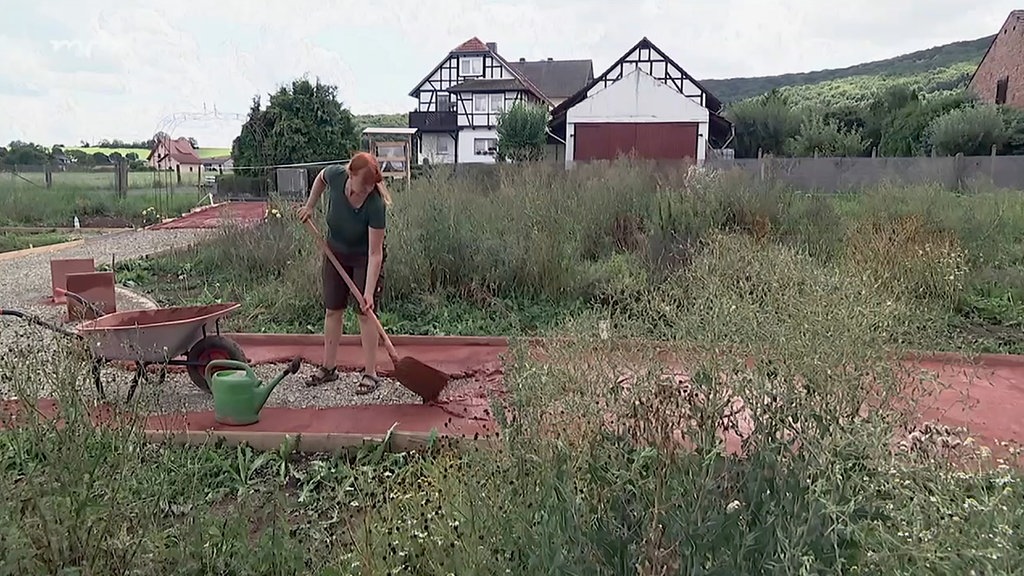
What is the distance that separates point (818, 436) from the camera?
192cm

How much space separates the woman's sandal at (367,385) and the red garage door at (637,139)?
25485 millimetres

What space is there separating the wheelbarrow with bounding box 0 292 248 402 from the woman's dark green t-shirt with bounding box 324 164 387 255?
0.80m

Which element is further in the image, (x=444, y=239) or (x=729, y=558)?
(x=444, y=239)

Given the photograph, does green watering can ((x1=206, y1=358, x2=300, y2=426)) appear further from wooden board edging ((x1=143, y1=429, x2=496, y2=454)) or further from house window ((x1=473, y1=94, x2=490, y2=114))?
house window ((x1=473, y1=94, x2=490, y2=114))

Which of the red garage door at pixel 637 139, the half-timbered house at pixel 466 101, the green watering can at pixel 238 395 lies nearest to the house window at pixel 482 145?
the half-timbered house at pixel 466 101

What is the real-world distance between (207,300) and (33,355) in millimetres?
4263

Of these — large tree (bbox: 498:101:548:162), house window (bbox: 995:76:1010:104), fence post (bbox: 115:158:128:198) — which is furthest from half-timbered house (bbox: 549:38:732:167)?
fence post (bbox: 115:158:128:198)

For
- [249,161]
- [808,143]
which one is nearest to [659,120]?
[808,143]

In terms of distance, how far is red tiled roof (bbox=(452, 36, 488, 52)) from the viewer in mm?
42094

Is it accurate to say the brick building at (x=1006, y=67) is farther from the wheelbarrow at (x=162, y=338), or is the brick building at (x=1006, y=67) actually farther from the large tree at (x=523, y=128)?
the wheelbarrow at (x=162, y=338)

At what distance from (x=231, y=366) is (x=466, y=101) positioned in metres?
36.8

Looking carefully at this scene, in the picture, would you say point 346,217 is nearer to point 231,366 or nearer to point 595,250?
point 231,366

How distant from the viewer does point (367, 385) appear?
14.7 feet

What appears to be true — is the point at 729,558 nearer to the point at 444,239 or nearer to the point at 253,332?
the point at 253,332
